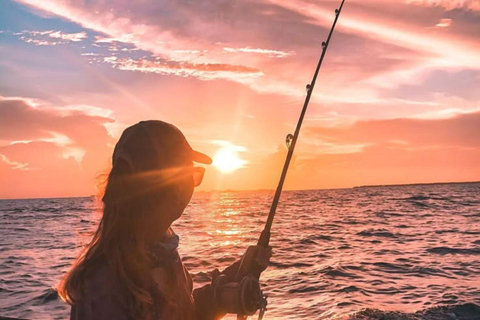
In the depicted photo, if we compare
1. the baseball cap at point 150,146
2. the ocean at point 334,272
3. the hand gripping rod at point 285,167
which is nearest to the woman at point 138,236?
the baseball cap at point 150,146

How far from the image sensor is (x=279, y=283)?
43.4 ft

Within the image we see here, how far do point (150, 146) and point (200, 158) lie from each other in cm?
36

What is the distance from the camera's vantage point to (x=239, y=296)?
292 cm

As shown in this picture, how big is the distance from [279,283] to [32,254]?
13036 mm

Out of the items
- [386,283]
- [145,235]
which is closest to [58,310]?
[386,283]

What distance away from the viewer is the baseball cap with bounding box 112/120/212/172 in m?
2.09

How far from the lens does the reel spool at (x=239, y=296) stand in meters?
2.92

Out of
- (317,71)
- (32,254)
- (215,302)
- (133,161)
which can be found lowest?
(32,254)

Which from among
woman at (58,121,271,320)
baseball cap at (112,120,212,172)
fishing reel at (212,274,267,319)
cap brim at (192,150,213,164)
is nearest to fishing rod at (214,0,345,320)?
fishing reel at (212,274,267,319)

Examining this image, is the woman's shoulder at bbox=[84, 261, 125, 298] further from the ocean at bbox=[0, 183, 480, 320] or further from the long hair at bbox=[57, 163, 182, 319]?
the ocean at bbox=[0, 183, 480, 320]

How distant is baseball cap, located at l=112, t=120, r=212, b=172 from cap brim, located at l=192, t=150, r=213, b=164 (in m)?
0.11

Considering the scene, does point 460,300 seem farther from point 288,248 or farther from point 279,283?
point 288,248

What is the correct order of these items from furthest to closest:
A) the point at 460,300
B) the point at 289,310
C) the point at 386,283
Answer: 1. the point at 386,283
2. the point at 460,300
3. the point at 289,310

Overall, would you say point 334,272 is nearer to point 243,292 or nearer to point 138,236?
point 243,292
